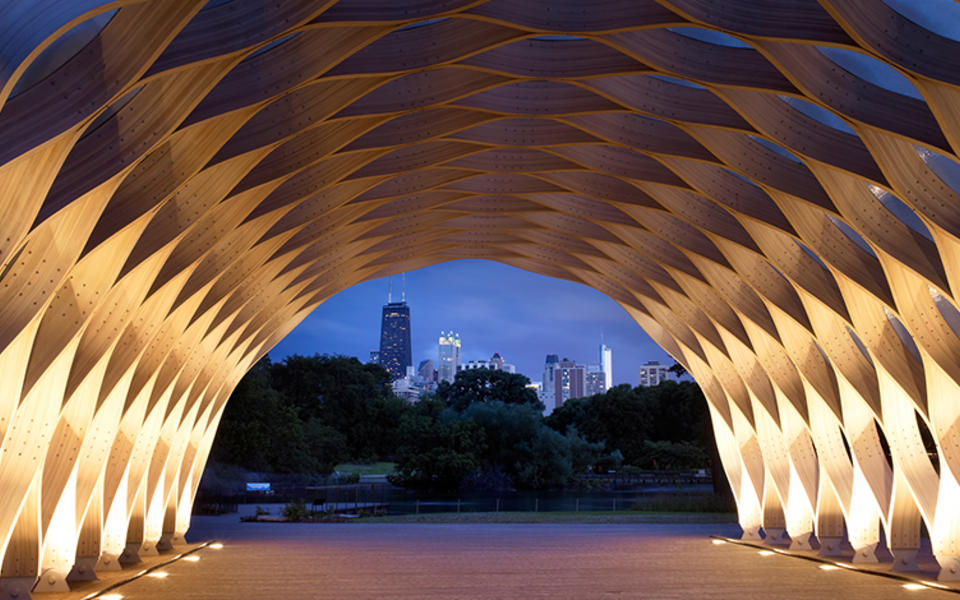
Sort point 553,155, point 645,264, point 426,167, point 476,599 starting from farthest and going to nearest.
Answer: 1. point 645,264
2. point 553,155
3. point 426,167
4. point 476,599

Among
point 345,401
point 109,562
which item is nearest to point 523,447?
point 345,401

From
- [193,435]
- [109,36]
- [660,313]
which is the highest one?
[660,313]

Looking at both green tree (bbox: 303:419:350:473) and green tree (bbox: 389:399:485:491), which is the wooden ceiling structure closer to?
green tree (bbox: 389:399:485:491)

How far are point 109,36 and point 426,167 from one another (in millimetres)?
12926

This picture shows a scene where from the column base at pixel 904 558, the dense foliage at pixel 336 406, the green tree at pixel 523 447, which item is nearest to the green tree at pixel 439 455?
the green tree at pixel 523 447

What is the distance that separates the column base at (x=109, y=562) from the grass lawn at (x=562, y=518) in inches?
846

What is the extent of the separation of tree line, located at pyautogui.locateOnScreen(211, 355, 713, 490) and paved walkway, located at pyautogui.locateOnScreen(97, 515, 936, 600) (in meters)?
29.1

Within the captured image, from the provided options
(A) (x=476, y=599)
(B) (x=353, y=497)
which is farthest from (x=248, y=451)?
(A) (x=476, y=599)

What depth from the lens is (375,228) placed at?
30.1 m

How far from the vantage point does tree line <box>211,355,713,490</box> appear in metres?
69.6

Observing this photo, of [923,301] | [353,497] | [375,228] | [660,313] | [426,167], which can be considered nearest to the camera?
[923,301]

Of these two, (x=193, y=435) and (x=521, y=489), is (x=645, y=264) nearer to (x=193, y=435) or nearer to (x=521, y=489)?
(x=193, y=435)

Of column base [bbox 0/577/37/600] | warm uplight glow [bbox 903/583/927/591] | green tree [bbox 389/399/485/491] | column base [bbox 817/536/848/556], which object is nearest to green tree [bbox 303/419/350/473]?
green tree [bbox 389/399/485/491]

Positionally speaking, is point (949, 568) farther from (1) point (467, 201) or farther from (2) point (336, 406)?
(2) point (336, 406)
